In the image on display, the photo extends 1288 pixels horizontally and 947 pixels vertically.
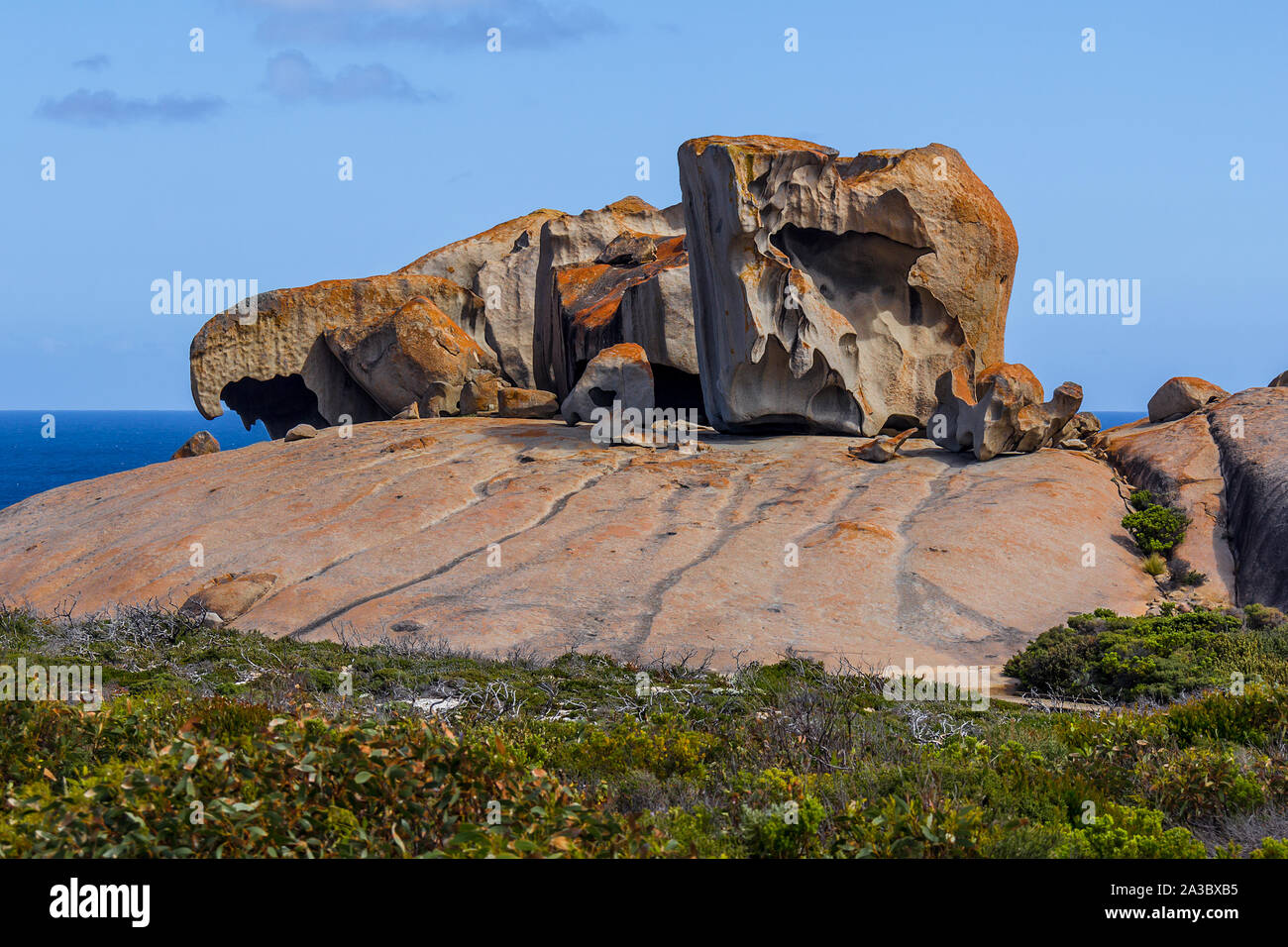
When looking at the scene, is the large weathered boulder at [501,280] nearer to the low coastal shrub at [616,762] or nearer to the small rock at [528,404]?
the small rock at [528,404]

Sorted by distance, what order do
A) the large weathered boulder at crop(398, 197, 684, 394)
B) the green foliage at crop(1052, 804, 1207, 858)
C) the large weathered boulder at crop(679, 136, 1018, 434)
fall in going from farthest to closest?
the large weathered boulder at crop(398, 197, 684, 394)
the large weathered boulder at crop(679, 136, 1018, 434)
the green foliage at crop(1052, 804, 1207, 858)

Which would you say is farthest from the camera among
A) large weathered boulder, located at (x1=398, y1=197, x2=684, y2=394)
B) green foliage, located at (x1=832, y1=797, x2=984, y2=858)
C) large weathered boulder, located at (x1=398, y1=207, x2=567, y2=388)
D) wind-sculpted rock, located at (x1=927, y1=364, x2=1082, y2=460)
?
large weathered boulder, located at (x1=398, y1=207, x2=567, y2=388)

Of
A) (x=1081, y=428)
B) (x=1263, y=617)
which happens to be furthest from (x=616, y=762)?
(x=1081, y=428)

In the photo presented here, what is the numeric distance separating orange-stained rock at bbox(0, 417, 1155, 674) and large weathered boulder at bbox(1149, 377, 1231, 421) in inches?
191

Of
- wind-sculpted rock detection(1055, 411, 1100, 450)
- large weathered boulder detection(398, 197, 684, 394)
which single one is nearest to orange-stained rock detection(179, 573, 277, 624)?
wind-sculpted rock detection(1055, 411, 1100, 450)

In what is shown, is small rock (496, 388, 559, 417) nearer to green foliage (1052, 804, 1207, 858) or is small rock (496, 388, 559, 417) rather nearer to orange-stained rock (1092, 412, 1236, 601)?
orange-stained rock (1092, 412, 1236, 601)

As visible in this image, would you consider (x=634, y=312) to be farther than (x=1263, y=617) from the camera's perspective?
Yes

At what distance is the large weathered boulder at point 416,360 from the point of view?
3166cm

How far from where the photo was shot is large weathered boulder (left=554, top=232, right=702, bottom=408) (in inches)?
1118

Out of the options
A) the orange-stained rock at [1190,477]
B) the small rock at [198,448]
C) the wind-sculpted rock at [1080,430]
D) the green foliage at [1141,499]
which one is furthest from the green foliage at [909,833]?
the small rock at [198,448]

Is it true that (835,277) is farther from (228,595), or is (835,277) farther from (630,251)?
(228,595)

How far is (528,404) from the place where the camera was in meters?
29.7

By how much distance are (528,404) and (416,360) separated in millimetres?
4146
